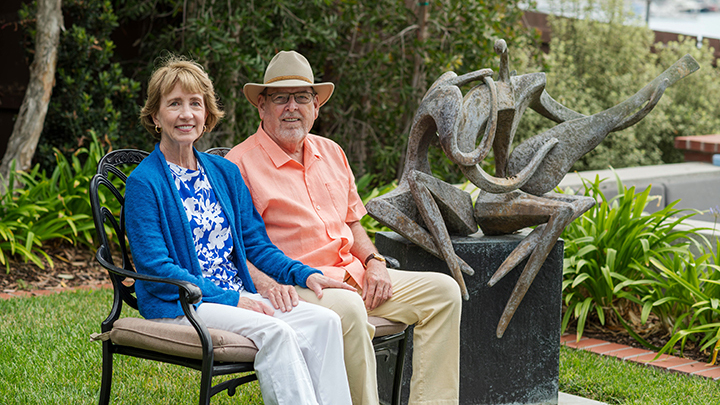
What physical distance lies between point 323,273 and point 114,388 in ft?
4.39

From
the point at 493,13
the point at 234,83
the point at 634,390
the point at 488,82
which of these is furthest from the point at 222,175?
the point at 493,13

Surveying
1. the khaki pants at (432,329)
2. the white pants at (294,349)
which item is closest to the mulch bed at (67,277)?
the khaki pants at (432,329)

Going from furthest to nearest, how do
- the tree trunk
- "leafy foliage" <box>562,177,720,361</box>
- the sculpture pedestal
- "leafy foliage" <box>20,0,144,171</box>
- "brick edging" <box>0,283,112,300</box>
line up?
1. "leafy foliage" <box>20,0,144,171</box>
2. the tree trunk
3. "brick edging" <box>0,283,112,300</box>
4. "leafy foliage" <box>562,177,720,361</box>
5. the sculpture pedestal

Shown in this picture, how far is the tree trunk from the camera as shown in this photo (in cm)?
611

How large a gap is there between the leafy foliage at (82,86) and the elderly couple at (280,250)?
3974 mm

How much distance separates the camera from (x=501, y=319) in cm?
341

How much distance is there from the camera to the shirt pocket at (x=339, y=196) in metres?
3.18

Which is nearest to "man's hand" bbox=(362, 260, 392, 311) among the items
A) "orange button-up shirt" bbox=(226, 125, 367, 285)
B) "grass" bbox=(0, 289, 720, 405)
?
"orange button-up shirt" bbox=(226, 125, 367, 285)

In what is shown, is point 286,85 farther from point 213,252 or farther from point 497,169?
point 497,169

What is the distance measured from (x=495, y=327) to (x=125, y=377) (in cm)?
189

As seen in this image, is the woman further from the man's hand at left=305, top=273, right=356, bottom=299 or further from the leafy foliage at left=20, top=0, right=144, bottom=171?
the leafy foliage at left=20, top=0, right=144, bottom=171

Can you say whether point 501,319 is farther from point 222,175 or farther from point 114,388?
point 114,388

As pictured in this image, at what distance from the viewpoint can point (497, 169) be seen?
3.55 m

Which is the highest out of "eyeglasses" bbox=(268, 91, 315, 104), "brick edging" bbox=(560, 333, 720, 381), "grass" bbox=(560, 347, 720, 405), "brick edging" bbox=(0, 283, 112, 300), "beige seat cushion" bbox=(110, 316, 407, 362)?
"eyeglasses" bbox=(268, 91, 315, 104)
